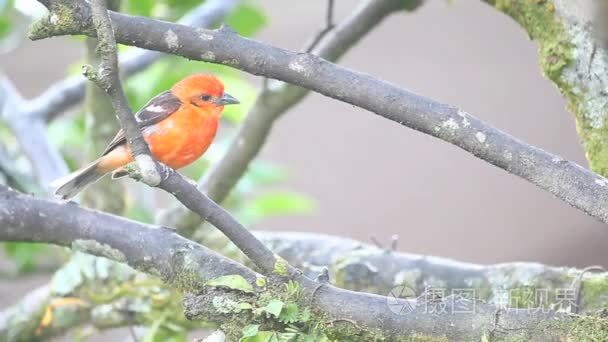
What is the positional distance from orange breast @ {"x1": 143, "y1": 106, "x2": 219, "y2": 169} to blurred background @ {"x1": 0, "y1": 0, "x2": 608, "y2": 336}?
9.92ft

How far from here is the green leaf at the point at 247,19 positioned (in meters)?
3.41

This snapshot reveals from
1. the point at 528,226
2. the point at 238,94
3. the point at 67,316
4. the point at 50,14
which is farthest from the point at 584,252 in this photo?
the point at 50,14

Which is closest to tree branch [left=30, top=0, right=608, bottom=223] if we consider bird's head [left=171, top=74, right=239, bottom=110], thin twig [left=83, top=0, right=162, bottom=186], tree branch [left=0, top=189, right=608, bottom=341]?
thin twig [left=83, top=0, right=162, bottom=186]

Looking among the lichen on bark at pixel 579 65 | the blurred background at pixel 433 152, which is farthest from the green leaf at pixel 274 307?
the blurred background at pixel 433 152

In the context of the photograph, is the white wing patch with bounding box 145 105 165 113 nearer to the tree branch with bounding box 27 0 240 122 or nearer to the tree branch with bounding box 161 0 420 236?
the tree branch with bounding box 161 0 420 236

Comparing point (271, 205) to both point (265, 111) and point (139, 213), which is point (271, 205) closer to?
point (139, 213)

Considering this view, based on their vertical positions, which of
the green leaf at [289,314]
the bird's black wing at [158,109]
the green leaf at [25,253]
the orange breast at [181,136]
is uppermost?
the bird's black wing at [158,109]

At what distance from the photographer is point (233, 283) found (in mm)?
1599

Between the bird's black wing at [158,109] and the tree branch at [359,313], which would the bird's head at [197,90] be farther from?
the tree branch at [359,313]

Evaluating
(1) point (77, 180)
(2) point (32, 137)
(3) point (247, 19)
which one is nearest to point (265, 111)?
(1) point (77, 180)

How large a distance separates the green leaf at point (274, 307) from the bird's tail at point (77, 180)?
110 cm

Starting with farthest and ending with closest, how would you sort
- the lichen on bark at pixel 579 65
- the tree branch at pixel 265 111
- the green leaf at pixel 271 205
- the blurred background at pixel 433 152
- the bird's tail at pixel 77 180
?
1. the blurred background at pixel 433 152
2. the green leaf at pixel 271 205
3. the tree branch at pixel 265 111
4. the bird's tail at pixel 77 180
5. the lichen on bark at pixel 579 65

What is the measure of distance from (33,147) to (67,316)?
2.37 feet

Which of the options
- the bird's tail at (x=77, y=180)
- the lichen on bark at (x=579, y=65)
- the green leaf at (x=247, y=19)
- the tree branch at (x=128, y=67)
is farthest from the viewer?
the green leaf at (x=247, y=19)
